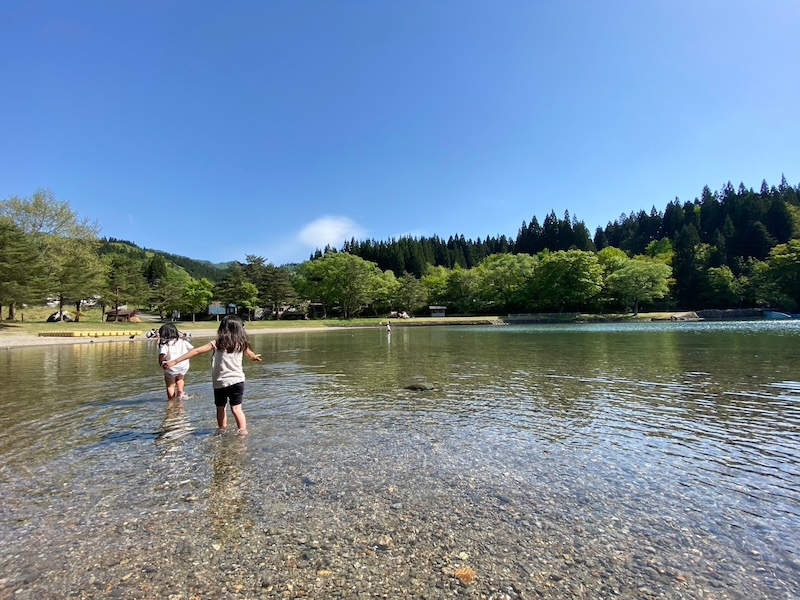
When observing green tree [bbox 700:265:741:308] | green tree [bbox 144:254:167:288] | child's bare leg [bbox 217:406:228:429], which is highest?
green tree [bbox 144:254:167:288]

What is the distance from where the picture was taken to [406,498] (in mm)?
5648

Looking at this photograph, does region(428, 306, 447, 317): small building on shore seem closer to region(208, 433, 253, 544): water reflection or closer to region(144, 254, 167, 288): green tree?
region(144, 254, 167, 288): green tree

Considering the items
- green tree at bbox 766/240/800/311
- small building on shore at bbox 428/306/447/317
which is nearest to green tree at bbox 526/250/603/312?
small building on shore at bbox 428/306/447/317

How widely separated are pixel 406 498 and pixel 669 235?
177 m

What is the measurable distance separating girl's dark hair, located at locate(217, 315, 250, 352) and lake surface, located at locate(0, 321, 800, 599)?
1.82 m

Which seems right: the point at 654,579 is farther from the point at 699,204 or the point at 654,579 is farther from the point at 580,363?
→ the point at 699,204

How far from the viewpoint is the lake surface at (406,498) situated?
3918 mm

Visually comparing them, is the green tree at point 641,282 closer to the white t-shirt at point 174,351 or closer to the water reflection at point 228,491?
the white t-shirt at point 174,351

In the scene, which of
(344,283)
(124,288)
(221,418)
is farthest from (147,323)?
(221,418)

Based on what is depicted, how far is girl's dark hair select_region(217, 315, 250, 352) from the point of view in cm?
841

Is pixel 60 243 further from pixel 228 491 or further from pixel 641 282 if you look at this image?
pixel 641 282

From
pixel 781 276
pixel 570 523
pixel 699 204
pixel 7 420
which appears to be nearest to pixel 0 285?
pixel 7 420

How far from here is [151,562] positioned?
4184mm

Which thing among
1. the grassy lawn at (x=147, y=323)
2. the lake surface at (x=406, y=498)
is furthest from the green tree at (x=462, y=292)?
the lake surface at (x=406, y=498)
